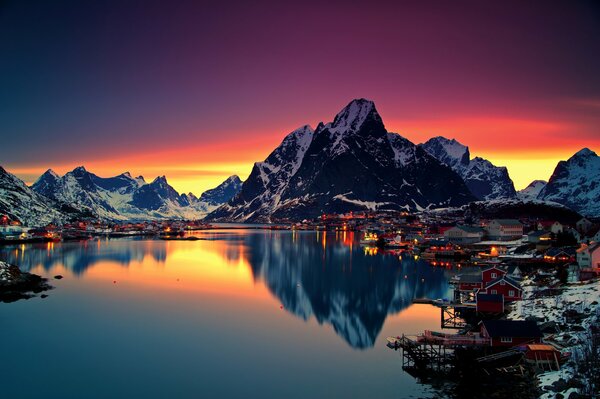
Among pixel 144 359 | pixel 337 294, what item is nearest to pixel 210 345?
pixel 144 359

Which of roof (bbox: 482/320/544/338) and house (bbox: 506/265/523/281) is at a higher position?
house (bbox: 506/265/523/281)

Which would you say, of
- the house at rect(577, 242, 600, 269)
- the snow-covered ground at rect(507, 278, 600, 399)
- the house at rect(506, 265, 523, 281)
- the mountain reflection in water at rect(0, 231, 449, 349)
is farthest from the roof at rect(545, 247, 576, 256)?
the snow-covered ground at rect(507, 278, 600, 399)

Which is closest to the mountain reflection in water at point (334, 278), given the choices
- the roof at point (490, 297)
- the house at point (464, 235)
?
the roof at point (490, 297)

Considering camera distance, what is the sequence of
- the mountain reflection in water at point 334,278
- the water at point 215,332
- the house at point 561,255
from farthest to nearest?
the house at point 561,255 < the mountain reflection in water at point 334,278 < the water at point 215,332

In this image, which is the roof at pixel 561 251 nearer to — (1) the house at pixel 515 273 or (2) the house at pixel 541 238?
(1) the house at pixel 515 273

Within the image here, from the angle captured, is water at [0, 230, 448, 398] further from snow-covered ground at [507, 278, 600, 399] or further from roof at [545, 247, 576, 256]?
roof at [545, 247, 576, 256]

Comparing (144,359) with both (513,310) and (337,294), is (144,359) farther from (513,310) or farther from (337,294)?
(337,294)

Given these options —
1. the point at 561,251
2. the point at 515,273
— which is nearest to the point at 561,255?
the point at 561,251

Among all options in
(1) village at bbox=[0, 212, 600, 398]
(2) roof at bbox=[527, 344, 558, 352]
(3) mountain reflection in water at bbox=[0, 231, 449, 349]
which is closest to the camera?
(1) village at bbox=[0, 212, 600, 398]
